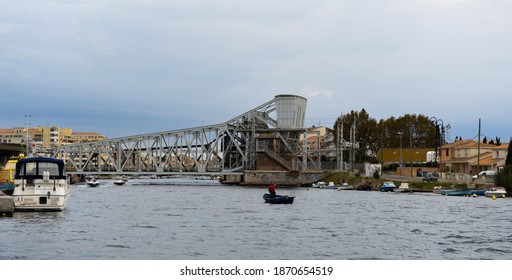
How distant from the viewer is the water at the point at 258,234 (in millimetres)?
36250

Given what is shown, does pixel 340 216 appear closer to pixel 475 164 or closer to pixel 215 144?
pixel 475 164

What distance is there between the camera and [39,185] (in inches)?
2245

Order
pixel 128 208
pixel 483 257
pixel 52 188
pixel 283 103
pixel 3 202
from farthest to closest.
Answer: pixel 283 103 → pixel 128 208 → pixel 52 188 → pixel 3 202 → pixel 483 257

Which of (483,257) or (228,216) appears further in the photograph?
(228,216)

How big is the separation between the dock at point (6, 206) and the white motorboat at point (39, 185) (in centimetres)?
184

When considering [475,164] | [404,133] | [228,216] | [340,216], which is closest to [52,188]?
[228,216]

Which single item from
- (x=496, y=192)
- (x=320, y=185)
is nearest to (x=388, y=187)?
(x=496, y=192)

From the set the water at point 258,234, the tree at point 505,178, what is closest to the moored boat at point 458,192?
the tree at point 505,178

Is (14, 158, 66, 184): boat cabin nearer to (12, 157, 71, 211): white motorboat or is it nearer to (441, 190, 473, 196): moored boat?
(12, 157, 71, 211): white motorboat

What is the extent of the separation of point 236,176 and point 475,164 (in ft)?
229

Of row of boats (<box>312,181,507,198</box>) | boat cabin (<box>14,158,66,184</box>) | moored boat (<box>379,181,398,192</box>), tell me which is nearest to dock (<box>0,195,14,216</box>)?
boat cabin (<box>14,158,66,184</box>)

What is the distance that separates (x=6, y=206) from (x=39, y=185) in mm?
3849

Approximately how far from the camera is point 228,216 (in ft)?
198

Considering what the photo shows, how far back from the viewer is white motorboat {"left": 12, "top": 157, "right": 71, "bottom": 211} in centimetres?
5628
